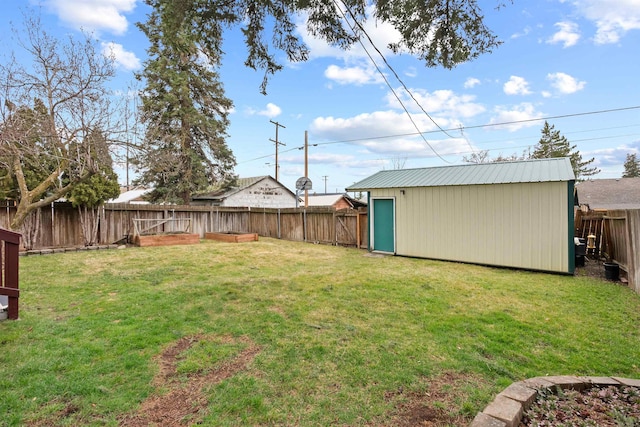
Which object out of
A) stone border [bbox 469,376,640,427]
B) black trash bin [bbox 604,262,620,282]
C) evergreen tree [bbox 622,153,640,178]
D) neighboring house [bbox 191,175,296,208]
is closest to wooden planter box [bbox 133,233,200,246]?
neighboring house [bbox 191,175,296,208]

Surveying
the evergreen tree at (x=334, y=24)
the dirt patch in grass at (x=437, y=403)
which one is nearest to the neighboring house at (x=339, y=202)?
the evergreen tree at (x=334, y=24)

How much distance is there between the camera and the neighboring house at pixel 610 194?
620 inches

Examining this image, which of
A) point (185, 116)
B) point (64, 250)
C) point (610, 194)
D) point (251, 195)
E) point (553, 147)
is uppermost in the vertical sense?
point (553, 147)

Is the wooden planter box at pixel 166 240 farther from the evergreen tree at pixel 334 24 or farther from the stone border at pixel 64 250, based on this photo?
the evergreen tree at pixel 334 24

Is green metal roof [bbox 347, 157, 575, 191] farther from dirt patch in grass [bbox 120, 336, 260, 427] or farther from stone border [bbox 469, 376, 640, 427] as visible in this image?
dirt patch in grass [bbox 120, 336, 260, 427]

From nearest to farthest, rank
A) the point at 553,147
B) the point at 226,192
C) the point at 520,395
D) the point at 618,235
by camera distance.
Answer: the point at 520,395, the point at 618,235, the point at 226,192, the point at 553,147

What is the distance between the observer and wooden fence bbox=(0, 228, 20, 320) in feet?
11.9

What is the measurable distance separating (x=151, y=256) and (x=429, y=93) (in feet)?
27.4

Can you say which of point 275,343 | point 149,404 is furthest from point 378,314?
point 149,404

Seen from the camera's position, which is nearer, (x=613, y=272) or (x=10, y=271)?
(x=10, y=271)

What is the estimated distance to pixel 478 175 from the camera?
8312 mm

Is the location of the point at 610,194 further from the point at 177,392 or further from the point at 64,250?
the point at 64,250

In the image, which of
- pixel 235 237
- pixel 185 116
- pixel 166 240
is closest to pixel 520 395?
pixel 235 237

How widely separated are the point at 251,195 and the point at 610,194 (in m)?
20.3
